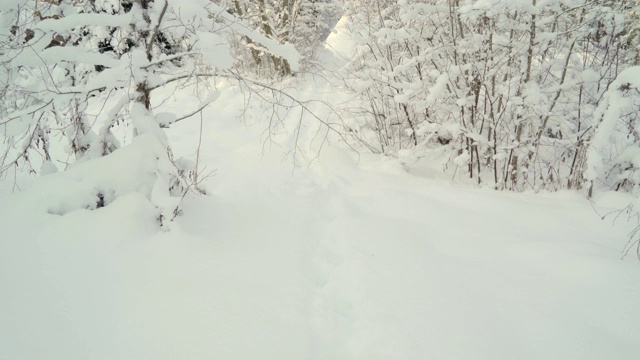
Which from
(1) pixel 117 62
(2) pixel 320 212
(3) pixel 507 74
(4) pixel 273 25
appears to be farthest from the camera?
(4) pixel 273 25

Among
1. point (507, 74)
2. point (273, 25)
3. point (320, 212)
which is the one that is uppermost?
point (273, 25)

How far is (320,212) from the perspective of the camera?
13.2 ft

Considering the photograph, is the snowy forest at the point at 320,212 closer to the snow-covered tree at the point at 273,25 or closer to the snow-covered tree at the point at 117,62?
the snow-covered tree at the point at 117,62

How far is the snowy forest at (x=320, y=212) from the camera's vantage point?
7.11ft

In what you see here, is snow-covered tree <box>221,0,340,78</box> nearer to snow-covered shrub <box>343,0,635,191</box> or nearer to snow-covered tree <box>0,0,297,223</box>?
snow-covered shrub <box>343,0,635,191</box>

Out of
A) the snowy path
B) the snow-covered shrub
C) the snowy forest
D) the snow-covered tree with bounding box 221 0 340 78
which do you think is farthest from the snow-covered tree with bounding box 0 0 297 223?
the snow-covered tree with bounding box 221 0 340 78

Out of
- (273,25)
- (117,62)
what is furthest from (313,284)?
(273,25)

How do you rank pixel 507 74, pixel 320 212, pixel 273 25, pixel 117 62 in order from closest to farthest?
pixel 117 62, pixel 320 212, pixel 507 74, pixel 273 25

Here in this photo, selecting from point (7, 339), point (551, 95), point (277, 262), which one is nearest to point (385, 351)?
point (277, 262)

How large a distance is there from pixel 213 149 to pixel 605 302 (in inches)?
204

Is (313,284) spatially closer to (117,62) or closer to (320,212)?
(320,212)

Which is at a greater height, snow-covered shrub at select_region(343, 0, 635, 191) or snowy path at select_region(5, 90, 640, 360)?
snow-covered shrub at select_region(343, 0, 635, 191)

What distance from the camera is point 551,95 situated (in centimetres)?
436

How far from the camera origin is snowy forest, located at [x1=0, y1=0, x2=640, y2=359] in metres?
2.17
